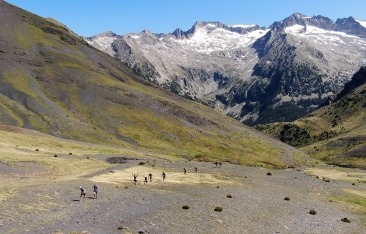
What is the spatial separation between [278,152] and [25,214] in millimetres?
150362

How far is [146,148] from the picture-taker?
146 m

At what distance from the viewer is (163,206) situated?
5350cm

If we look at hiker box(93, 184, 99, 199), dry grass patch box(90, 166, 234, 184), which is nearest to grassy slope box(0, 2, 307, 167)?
dry grass patch box(90, 166, 234, 184)

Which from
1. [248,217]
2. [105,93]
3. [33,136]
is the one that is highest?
[105,93]

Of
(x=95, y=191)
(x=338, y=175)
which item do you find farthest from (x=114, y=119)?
(x=95, y=191)

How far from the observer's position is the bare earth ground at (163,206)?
42.6m

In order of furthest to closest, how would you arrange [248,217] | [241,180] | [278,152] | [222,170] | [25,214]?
[278,152]
[222,170]
[241,180]
[248,217]
[25,214]

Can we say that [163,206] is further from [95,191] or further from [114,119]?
[114,119]

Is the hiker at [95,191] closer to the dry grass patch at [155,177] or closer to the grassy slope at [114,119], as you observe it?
the dry grass patch at [155,177]

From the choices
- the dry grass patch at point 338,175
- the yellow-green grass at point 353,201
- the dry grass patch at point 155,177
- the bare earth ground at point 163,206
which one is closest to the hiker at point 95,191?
the bare earth ground at point 163,206

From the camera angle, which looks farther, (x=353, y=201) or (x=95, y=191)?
(x=353, y=201)

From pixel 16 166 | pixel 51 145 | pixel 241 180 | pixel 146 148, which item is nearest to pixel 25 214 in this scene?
pixel 16 166

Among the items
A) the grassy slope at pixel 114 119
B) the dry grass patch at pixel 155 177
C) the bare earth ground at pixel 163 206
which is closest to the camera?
the bare earth ground at pixel 163 206

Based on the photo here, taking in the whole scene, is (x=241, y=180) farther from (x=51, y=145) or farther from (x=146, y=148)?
(x=146, y=148)
